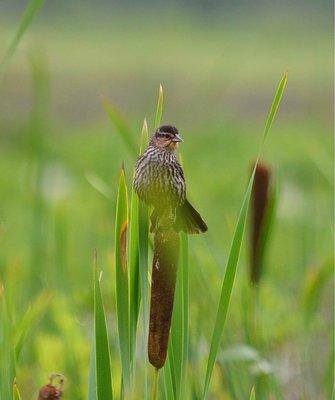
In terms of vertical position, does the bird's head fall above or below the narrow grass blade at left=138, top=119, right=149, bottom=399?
above

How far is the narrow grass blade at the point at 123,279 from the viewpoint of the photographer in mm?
1499

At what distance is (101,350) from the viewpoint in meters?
1.52

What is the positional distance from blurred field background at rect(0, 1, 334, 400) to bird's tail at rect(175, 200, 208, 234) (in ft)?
1.34

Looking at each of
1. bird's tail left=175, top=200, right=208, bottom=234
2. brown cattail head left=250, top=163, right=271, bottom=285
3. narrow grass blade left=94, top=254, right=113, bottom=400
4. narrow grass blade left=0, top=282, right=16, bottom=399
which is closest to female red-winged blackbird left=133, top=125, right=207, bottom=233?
bird's tail left=175, top=200, right=208, bottom=234

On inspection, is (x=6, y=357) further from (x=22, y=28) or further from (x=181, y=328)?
(x=22, y=28)

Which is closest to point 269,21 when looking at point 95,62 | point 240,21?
point 240,21

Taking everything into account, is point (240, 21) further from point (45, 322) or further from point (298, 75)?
point (45, 322)

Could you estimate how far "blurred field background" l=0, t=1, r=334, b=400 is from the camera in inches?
97.4

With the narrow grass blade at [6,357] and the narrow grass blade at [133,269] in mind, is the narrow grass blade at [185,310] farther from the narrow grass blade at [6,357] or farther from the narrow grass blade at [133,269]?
the narrow grass blade at [6,357]

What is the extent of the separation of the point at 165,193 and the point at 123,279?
0.45 feet

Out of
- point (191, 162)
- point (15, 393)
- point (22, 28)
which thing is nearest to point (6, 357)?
point (15, 393)

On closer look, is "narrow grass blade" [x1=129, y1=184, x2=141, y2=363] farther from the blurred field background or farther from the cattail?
the blurred field background

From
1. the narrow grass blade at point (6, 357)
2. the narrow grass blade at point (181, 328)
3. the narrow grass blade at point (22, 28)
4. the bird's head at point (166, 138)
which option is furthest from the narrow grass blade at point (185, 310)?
the narrow grass blade at point (22, 28)

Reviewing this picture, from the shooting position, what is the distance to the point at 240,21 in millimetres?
13508
